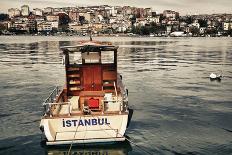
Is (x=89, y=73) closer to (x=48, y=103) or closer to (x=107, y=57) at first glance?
(x=107, y=57)

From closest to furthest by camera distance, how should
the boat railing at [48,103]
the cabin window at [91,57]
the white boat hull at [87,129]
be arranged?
the boat railing at [48,103], the white boat hull at [87,129], the cabin window at [91,57]

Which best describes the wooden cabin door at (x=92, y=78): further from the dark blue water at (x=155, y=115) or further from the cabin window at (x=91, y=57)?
the dark blue water at (x=155, y=115)

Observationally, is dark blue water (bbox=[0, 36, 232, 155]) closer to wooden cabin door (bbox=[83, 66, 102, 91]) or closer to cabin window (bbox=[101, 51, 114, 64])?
Result: wooden cabin door (bbox=[83, 66, 102, 91])

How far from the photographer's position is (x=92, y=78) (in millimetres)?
20844

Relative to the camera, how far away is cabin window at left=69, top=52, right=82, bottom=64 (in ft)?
66.4

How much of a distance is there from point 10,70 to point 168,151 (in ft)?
111

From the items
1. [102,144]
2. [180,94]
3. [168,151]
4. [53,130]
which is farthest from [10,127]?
[180,94]

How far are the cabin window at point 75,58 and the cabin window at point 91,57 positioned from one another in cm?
29

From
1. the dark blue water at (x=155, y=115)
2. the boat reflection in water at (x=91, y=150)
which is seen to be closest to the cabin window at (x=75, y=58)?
the dark blue water at (x=155, y=115)

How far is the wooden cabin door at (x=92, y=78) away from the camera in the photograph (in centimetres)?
2073

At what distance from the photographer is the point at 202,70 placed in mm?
46719

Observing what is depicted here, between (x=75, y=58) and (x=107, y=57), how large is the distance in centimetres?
190

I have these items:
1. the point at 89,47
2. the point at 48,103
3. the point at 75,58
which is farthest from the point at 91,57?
the point at 48,103

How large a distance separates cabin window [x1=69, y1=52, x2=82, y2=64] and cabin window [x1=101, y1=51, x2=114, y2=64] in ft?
4.47
